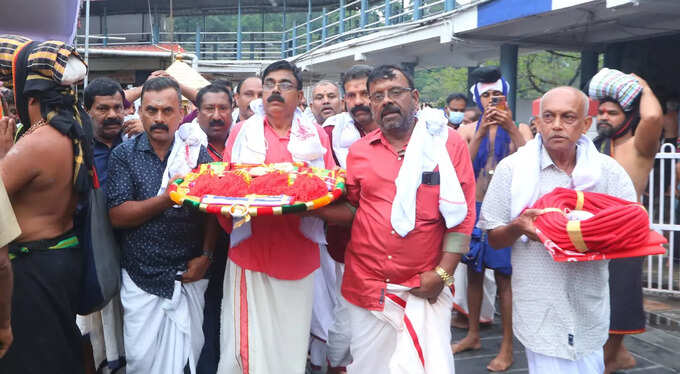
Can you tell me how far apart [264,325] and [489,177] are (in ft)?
7.85

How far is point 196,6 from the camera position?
2288cm

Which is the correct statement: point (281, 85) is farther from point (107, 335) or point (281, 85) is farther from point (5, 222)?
point (107, 335)

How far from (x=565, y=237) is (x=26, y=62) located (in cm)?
277

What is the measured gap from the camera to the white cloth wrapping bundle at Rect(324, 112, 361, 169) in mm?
4312

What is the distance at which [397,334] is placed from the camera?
3133mm

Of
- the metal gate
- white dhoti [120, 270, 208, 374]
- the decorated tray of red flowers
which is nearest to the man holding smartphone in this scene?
the decorated tray of red flowers

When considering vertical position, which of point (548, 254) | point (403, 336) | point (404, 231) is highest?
point (404, 231)

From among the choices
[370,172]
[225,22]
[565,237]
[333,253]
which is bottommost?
[333,253]

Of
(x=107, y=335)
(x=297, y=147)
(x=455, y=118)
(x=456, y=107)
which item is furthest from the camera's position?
(x=456, y=107)

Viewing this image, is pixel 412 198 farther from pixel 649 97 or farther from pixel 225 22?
pixel 225 22

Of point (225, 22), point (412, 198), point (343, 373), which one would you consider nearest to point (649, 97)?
point (412, 198)

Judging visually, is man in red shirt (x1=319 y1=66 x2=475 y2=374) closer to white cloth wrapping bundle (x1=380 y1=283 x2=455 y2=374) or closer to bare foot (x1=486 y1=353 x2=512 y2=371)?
white cloth wrapping bundle (x1=380 y1=283 x2=455 y2=374)

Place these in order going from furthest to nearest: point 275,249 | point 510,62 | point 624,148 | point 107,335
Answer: point 510,62 < point 624,148 < point 107,335 < point 275,249

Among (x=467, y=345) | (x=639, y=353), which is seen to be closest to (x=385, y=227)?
(x=467, y=345)
